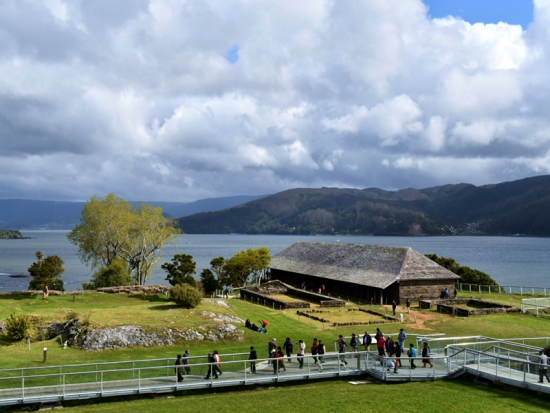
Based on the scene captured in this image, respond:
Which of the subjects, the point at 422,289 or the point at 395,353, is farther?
the point at 422,289

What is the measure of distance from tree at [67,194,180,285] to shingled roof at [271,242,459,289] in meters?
19.3

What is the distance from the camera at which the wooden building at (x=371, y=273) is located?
51438 millimetres

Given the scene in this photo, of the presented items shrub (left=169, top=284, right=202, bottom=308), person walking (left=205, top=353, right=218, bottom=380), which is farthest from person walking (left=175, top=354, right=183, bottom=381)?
shrub (left=169, top=284, right=202, bottom=308)

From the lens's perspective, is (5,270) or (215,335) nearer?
(215,335)

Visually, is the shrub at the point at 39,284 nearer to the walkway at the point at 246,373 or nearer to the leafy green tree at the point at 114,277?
the leafy green tree at the point at 114,277

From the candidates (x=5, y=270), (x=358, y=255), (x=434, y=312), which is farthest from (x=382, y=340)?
(x=5, y=270)

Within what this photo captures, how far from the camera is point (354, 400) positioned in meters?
19.6

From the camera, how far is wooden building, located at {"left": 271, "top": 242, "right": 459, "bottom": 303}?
2025 inches

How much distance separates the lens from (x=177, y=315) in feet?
114

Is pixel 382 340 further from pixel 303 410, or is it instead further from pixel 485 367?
pixel 303 410

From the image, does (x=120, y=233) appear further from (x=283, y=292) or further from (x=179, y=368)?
(x=179, y=368)

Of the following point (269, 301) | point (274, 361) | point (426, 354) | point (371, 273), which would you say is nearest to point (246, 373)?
point (274, 361)

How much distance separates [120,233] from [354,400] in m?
49.4

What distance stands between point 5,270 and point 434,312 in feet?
351
